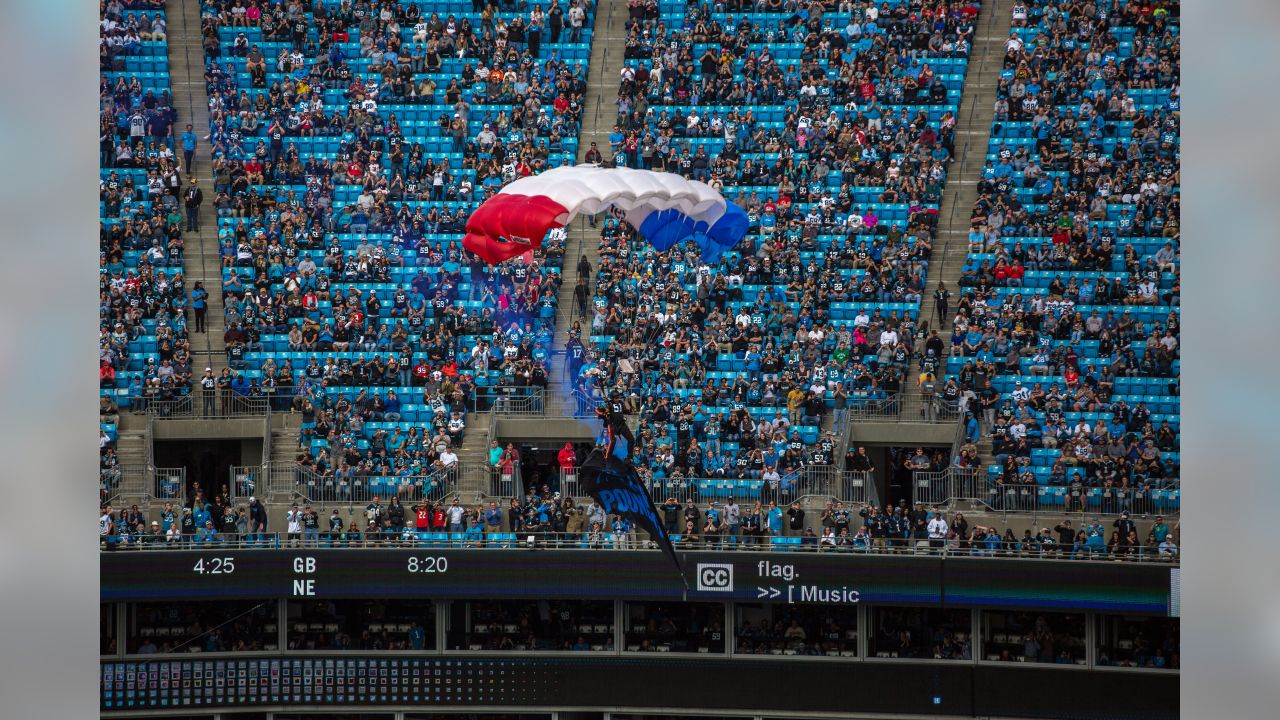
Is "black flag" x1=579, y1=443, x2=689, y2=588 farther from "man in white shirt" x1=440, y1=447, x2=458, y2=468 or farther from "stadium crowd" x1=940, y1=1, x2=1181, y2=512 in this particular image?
"stadium crowd" x1=940, y1=1, x2=1181, y2=512

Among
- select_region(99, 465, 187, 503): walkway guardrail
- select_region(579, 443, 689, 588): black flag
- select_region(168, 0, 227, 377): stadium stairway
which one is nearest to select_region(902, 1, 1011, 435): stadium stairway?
select_region(579, 443, 689, 588): black flag

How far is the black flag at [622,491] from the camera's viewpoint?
15.9 m

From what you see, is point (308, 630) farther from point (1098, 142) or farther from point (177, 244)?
point (1098, 142)

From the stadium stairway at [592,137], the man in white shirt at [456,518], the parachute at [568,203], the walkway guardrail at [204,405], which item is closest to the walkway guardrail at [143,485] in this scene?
the walkway guardrail at [204,405]

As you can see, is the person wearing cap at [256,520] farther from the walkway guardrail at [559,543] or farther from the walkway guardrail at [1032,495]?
the walkway guardrail at [1032,495]

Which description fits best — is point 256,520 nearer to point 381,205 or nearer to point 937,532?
point 381,205

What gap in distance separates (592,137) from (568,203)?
10616mm

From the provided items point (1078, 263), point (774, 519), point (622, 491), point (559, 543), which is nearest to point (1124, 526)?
point (774, 519)

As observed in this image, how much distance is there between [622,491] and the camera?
53.4 feet

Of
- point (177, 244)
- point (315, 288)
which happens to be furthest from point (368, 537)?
point (177, 244)

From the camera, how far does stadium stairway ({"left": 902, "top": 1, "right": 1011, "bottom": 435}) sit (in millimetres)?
23234

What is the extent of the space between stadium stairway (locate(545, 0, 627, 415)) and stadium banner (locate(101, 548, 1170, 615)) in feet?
9.45

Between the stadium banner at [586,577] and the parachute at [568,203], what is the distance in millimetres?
4373
